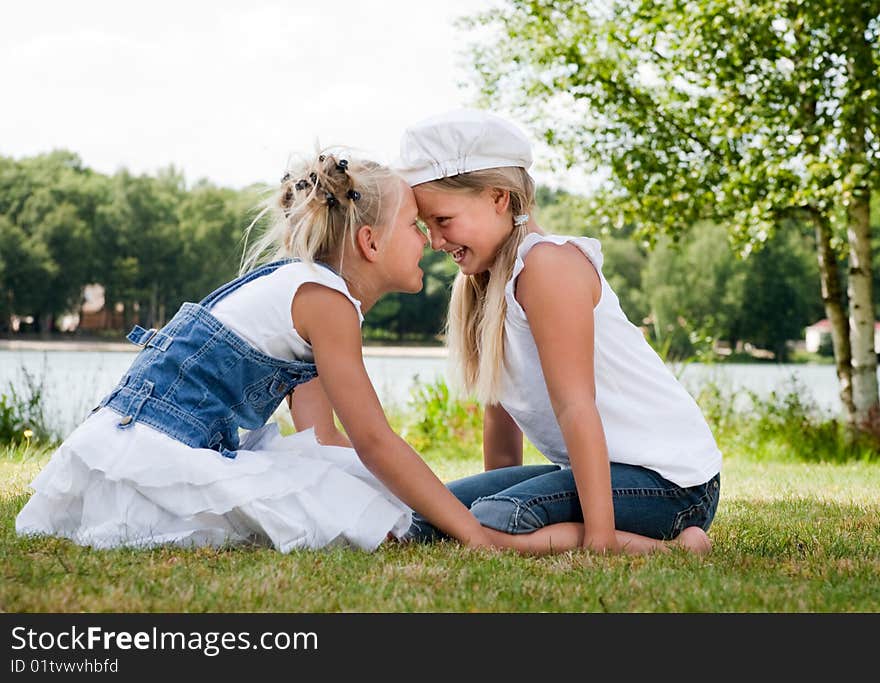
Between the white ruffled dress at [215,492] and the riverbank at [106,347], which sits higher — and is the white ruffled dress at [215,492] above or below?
above

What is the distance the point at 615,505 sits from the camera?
3023mm

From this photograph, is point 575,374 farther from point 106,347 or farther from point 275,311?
point 106,347

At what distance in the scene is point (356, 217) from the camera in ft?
10.0

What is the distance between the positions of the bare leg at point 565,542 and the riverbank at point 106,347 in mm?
28424

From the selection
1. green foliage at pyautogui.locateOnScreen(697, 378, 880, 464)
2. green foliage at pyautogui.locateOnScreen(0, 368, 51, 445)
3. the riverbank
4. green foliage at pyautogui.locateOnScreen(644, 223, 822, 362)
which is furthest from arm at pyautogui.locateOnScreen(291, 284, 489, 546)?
green foliage at pyautogui.locateOnScreen(644, 223, 822, 362)

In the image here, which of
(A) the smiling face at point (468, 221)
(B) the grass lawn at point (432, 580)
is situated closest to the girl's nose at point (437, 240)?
(A) the smiling face at point (468, 221)

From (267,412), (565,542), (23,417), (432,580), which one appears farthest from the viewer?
(23,417)

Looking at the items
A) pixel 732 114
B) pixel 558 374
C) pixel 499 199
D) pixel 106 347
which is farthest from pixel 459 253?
pixel 106 347

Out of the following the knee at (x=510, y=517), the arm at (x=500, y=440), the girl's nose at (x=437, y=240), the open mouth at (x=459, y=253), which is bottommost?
the knee at (x=510, y=517)

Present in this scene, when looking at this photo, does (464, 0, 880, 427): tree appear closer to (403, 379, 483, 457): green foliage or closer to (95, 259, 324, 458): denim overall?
(403, 379, 483, 457): green foliage

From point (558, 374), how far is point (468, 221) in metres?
0.62

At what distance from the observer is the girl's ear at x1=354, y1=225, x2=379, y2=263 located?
10.1 ft

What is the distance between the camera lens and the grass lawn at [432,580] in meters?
2.28

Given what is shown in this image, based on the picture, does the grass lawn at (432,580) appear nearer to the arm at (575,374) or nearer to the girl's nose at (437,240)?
the arm at (575,374)
